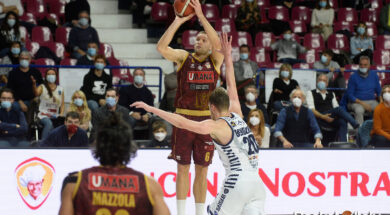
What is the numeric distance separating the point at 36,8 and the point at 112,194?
440 inches

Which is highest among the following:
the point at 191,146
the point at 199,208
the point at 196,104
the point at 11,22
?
the point at 11,22

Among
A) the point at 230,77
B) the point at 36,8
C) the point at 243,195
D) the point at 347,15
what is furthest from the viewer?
the point at 347,15

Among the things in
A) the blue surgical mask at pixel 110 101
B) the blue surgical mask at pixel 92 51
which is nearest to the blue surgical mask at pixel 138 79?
the blue surgical mask at pixel 110 101

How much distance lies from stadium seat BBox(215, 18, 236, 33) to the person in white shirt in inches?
131

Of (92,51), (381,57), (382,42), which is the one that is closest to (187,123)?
(92,51)

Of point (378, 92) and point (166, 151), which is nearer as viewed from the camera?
point (166, 151)

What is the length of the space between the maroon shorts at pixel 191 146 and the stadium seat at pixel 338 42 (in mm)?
8121

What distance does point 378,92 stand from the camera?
11.9 metres

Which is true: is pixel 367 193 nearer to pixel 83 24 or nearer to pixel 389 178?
pixel 389 178

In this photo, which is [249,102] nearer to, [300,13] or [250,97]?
[250,97]

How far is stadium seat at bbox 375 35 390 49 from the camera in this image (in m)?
14.8

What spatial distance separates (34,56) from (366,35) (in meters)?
7.29

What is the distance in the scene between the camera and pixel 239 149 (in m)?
5.81

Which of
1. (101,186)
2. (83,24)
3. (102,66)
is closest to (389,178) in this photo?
(102,66)
